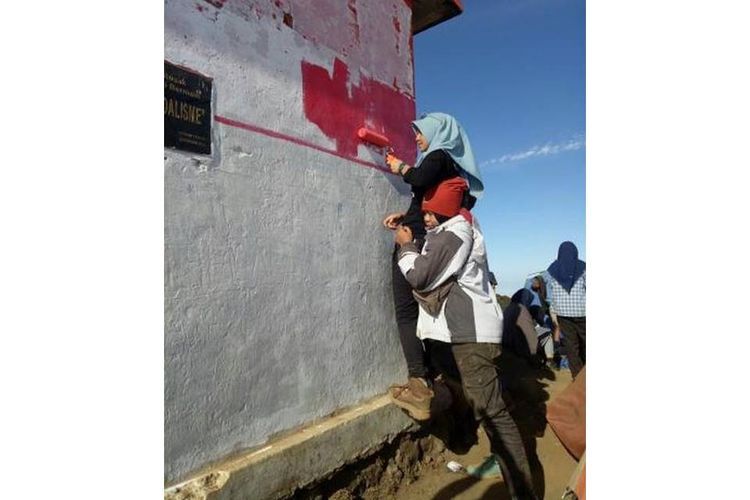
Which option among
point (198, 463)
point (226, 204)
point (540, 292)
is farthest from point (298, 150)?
point (540, 292)

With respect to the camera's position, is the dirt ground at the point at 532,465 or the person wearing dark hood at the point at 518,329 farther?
the person wearing dark hood at the point at 518,329

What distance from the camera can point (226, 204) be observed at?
215 centimetres

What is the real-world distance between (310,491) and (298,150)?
1900 mm

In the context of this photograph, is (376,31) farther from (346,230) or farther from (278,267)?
(278,267)

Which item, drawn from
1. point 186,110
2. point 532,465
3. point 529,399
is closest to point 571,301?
point 529,399

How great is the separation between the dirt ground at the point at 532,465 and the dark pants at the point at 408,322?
742mm

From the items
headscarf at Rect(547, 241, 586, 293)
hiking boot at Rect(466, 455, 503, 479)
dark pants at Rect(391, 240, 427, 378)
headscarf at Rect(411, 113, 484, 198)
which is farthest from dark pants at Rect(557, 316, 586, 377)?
headscarf at Rect(411, 113, 484, 198)

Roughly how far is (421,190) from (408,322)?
0.94 m

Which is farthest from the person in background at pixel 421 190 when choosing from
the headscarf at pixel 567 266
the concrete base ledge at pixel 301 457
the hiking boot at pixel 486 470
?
the headscarf at pixel 567 266

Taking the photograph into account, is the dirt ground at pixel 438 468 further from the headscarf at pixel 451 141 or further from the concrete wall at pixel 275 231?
the headscarf at pixel 451 141

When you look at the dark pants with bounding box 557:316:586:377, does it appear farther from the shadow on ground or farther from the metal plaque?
the metal plaque

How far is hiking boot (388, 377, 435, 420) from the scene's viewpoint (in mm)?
3055

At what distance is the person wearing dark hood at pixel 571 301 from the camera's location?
4.61 meters

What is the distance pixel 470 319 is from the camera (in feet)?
8.71
